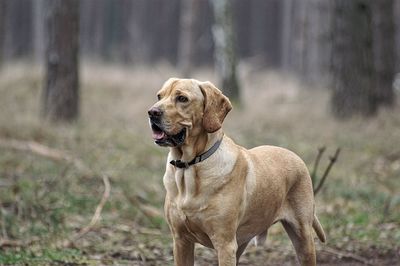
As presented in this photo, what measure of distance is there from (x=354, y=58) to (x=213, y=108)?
9.53 m

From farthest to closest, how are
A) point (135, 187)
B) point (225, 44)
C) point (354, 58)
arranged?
point (225, 44) < point (354, 58) < point (135, 187)

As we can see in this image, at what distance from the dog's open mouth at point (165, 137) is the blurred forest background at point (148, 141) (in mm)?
2091

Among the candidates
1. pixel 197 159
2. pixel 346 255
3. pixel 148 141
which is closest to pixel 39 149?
pixel 148 141

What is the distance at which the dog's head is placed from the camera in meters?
4.70

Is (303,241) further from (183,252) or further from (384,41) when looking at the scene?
(384,41)

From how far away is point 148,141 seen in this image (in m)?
12.3

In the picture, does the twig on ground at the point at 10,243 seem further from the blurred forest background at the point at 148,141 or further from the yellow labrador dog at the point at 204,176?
the yellow labrador dog at the point at 204,176

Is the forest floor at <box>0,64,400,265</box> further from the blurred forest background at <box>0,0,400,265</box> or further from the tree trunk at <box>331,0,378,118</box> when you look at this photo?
the tree trunk at <box>331,0,378,118</box>

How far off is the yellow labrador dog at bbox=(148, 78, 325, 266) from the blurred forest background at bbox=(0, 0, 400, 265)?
1769 mm

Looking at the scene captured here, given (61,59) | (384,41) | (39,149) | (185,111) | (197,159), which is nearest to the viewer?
(185,111)

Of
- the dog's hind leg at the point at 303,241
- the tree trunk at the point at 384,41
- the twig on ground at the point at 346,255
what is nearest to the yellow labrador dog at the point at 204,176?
the dog's hind leg at the point at 303,241

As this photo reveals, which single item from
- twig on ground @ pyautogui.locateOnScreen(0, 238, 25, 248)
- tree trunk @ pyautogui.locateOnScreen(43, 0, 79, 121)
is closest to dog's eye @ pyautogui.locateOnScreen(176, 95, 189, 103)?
twig on ground @ pyautogui.locateOnScreen(0, 238, 25, 248)

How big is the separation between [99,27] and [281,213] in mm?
49527

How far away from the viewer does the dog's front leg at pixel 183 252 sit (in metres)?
5.12
